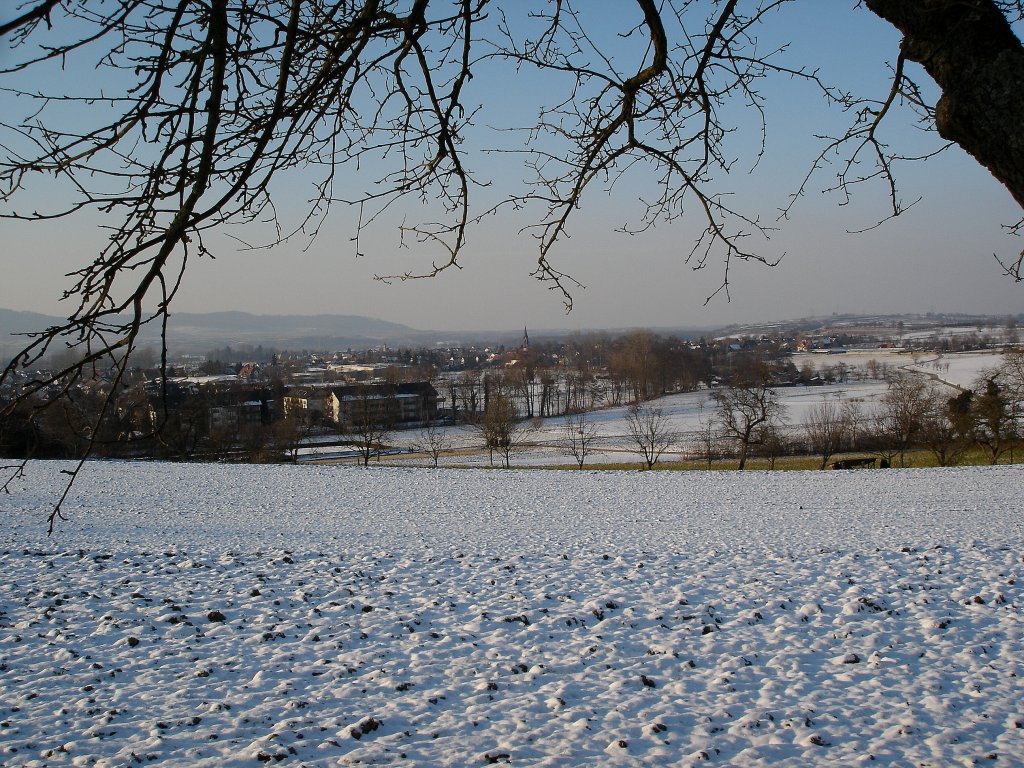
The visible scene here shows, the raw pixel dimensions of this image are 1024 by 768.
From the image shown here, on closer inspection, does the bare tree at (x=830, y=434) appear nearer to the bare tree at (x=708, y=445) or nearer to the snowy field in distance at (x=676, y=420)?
the snowy field in distance at (x=676, y=420)

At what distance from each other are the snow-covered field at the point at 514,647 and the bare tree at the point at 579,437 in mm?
22772

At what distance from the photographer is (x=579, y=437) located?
137ft

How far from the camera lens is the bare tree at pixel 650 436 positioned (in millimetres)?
32344

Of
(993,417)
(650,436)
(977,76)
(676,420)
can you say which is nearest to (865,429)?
(993,417)

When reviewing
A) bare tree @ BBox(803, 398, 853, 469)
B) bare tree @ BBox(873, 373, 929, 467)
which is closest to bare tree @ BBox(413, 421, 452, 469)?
bare tree @ BBox(803, 398, 853, 469)

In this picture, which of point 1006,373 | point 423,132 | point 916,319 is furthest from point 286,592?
point 916,319

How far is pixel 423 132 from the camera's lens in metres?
2.71

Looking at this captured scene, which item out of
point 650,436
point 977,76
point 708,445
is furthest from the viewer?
point 650,436

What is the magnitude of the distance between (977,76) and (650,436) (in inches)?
1323

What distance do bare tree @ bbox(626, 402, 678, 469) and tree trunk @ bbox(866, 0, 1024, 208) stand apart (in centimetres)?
2903

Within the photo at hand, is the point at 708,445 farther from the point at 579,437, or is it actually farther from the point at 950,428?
the point at 579,437

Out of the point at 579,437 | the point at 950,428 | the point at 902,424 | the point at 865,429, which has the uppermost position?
the point at 902,424

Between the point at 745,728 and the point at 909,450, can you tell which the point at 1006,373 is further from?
the point at 745,728

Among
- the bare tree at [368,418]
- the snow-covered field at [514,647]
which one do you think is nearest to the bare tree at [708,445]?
the bare tree at [368,418]
